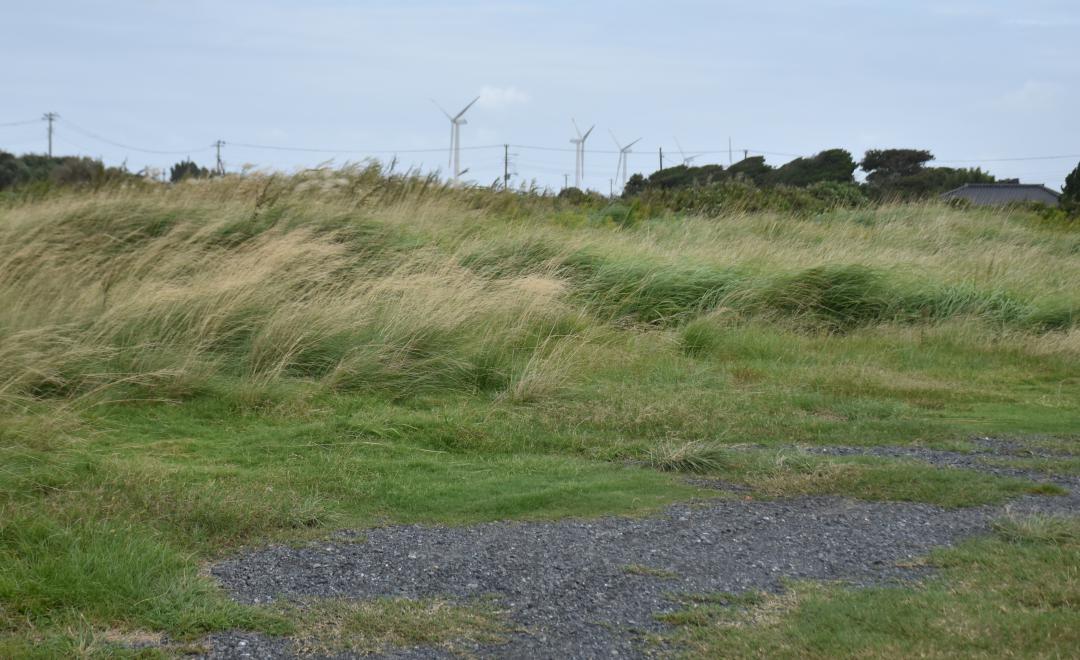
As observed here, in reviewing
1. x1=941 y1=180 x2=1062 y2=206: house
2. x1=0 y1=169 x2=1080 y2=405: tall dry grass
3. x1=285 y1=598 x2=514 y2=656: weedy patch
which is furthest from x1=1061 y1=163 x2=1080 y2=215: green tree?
x1=285 y1=598 x2=514 y2=656: weedy patch

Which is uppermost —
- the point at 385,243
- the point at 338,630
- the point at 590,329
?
the point at 385,243

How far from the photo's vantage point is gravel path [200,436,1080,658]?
393cm

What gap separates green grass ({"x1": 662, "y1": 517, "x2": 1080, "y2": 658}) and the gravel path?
0.19 metres

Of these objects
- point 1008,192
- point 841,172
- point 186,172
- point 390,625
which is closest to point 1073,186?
point 1008,192

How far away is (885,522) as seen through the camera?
17.3 feet

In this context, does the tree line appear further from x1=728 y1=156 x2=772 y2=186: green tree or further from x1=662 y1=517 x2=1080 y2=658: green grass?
x1=662 y1=517 x2=1080 y2=658: green grass

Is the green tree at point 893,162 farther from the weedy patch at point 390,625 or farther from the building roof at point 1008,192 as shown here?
the weedy patch at point 390,625

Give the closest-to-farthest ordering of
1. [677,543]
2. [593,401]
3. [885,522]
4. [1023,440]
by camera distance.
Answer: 1. [677,543]
2. [885,522]
3. [1023,440]
4. [593,401]

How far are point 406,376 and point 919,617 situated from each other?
5121mm

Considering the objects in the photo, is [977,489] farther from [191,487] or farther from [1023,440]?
[191,487]

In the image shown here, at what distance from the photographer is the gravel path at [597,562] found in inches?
155

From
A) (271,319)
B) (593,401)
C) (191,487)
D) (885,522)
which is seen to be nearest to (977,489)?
(885,522)

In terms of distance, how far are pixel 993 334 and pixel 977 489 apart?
6.31 metres

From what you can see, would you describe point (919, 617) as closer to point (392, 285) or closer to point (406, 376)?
point (406, 376)
